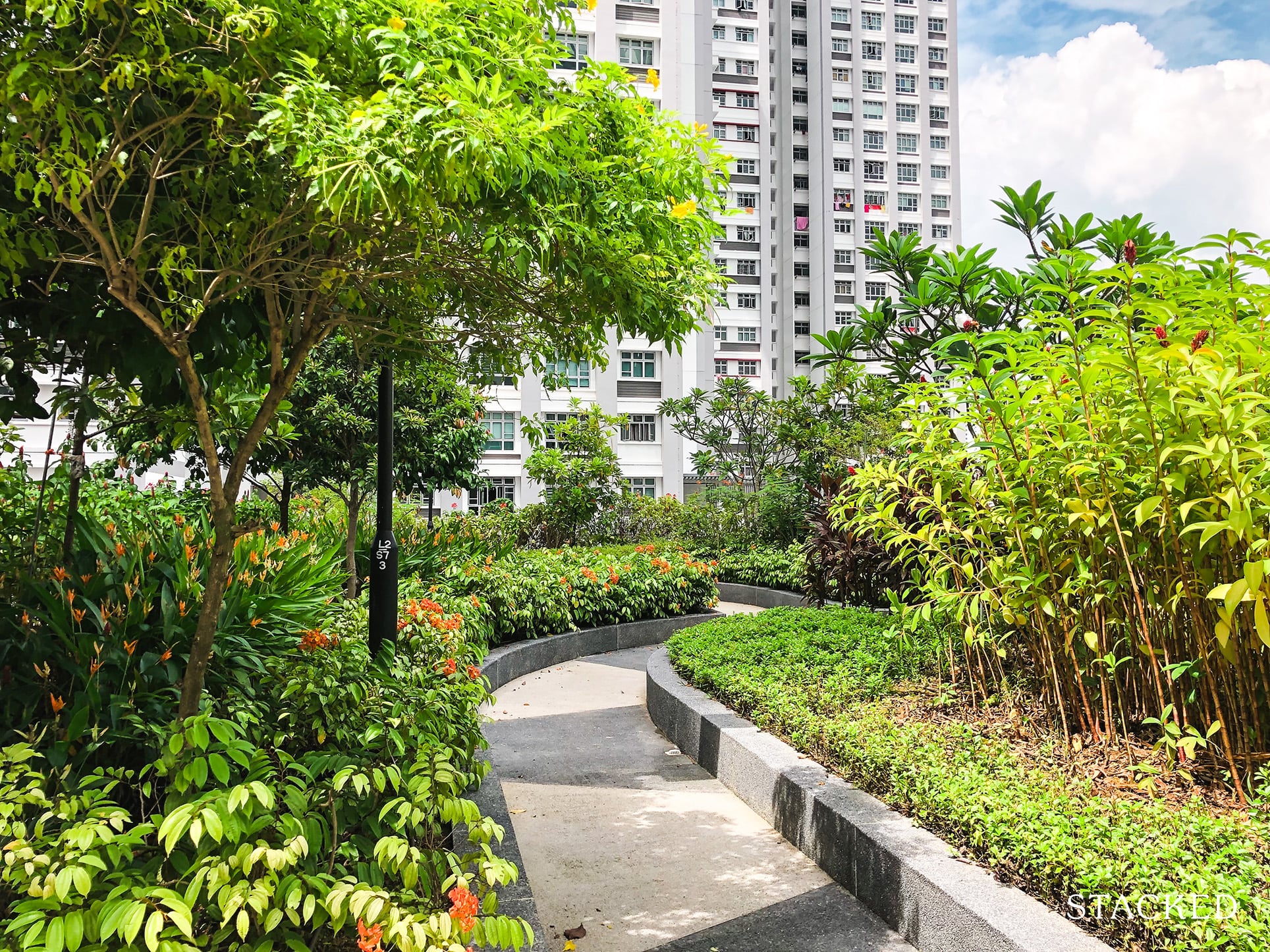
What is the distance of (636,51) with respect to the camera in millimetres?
32875

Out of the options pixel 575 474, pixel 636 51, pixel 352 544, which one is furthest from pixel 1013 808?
pixel 636 51

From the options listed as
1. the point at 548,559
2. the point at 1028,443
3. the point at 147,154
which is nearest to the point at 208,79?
the point at 147,154

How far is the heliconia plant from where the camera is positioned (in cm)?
302

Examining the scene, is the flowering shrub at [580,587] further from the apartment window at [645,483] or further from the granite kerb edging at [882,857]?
the apartment window at [645,483]

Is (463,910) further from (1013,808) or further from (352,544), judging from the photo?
(352,544)

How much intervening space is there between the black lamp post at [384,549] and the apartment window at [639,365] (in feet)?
86.7

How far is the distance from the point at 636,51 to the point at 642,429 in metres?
15.1

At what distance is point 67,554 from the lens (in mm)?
4000

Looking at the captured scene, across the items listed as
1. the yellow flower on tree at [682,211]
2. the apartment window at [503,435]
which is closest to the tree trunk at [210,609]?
the yellow flower on tree at [682,211]

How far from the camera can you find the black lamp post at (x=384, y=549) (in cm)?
469

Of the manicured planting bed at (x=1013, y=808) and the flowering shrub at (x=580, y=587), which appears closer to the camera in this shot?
the manicured planting bed at (x=1013, y=808)

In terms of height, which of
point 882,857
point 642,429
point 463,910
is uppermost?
point 642,429

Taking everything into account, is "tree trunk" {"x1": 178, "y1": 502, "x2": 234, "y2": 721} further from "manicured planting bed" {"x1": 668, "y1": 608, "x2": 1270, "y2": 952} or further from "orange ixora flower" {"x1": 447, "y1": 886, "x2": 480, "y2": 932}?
"manicured planting bed" {"x1": 668, "y1": 608, "x2": 1270, "y2": 952}

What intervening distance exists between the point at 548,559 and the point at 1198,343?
8.45 meters
